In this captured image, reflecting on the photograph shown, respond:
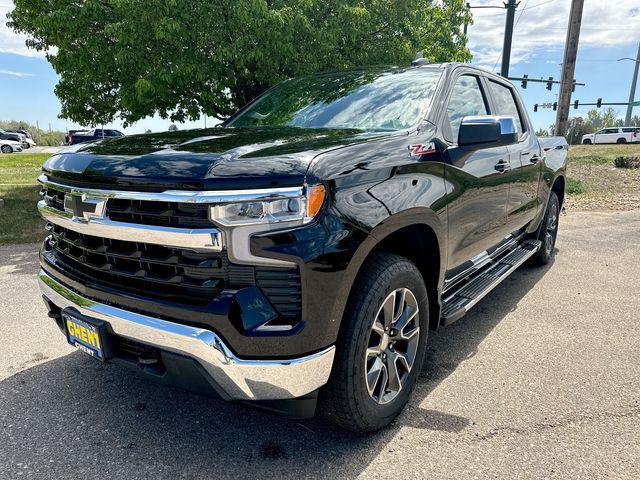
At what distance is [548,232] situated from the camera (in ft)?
17.6

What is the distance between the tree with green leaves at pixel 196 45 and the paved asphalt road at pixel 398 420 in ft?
17.3

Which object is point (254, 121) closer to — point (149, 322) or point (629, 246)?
point (149, 322)

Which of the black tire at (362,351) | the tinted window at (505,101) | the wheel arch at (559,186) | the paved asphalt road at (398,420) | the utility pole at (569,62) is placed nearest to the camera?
the black tire at (362,351)

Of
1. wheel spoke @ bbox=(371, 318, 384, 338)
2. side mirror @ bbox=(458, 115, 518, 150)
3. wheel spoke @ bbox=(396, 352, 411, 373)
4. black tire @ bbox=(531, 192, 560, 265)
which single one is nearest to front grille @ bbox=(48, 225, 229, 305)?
wheel spoke @ bbox=(371, 318, 384, 338)

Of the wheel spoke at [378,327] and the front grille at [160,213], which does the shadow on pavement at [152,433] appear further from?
the front grille at [160,213]

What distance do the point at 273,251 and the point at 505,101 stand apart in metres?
3.24

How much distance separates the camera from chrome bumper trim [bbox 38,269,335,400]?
1845 mm

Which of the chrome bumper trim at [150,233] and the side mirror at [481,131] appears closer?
the chrome bumper trim at [150,233]

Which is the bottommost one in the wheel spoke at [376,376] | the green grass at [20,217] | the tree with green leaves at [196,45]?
the green grass at [20,217]

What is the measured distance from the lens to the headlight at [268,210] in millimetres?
1807

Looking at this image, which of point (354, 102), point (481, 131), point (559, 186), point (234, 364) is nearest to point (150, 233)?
point (234, 364)

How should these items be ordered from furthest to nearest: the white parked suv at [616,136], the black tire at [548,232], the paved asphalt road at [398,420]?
the white parked suv at [616,136]
the black tire at [548,232]
the paved asphalt road at [398,420]

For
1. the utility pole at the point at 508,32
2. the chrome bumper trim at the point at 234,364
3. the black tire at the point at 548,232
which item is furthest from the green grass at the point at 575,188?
the chrome bumper trim at the point at 234,364

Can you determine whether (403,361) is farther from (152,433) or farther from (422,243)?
(152,433)
